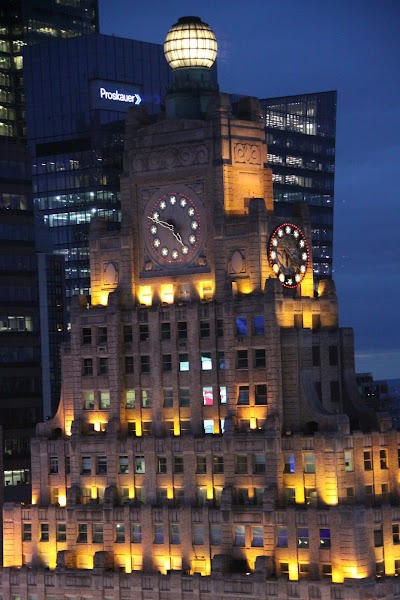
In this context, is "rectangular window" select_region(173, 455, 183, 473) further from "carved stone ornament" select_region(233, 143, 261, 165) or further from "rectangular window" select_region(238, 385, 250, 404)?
"carved stone ornament" select_region(233, 143, 261, 165)

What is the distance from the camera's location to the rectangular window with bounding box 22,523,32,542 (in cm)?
18812

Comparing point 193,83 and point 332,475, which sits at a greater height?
point 193,83

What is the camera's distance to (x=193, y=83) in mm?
186125

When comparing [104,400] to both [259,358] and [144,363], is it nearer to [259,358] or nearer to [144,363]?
[144,363]

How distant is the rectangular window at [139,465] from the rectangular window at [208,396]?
26.6ft

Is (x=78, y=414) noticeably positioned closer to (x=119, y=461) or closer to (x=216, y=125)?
(x=119, y=461)

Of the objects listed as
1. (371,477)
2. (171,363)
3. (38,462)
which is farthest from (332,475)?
(38,462)

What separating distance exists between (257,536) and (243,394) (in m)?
12.9

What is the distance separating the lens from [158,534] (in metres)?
180

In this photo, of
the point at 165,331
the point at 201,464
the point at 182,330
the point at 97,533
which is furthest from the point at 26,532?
the point at 182,330

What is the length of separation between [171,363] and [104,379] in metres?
7.52

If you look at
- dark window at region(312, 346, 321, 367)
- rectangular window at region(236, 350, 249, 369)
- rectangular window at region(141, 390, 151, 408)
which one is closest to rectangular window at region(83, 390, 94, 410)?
rectangular window at region(141, 390, 151, 408)

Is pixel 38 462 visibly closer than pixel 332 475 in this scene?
No

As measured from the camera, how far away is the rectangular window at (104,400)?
186125 millimetres
